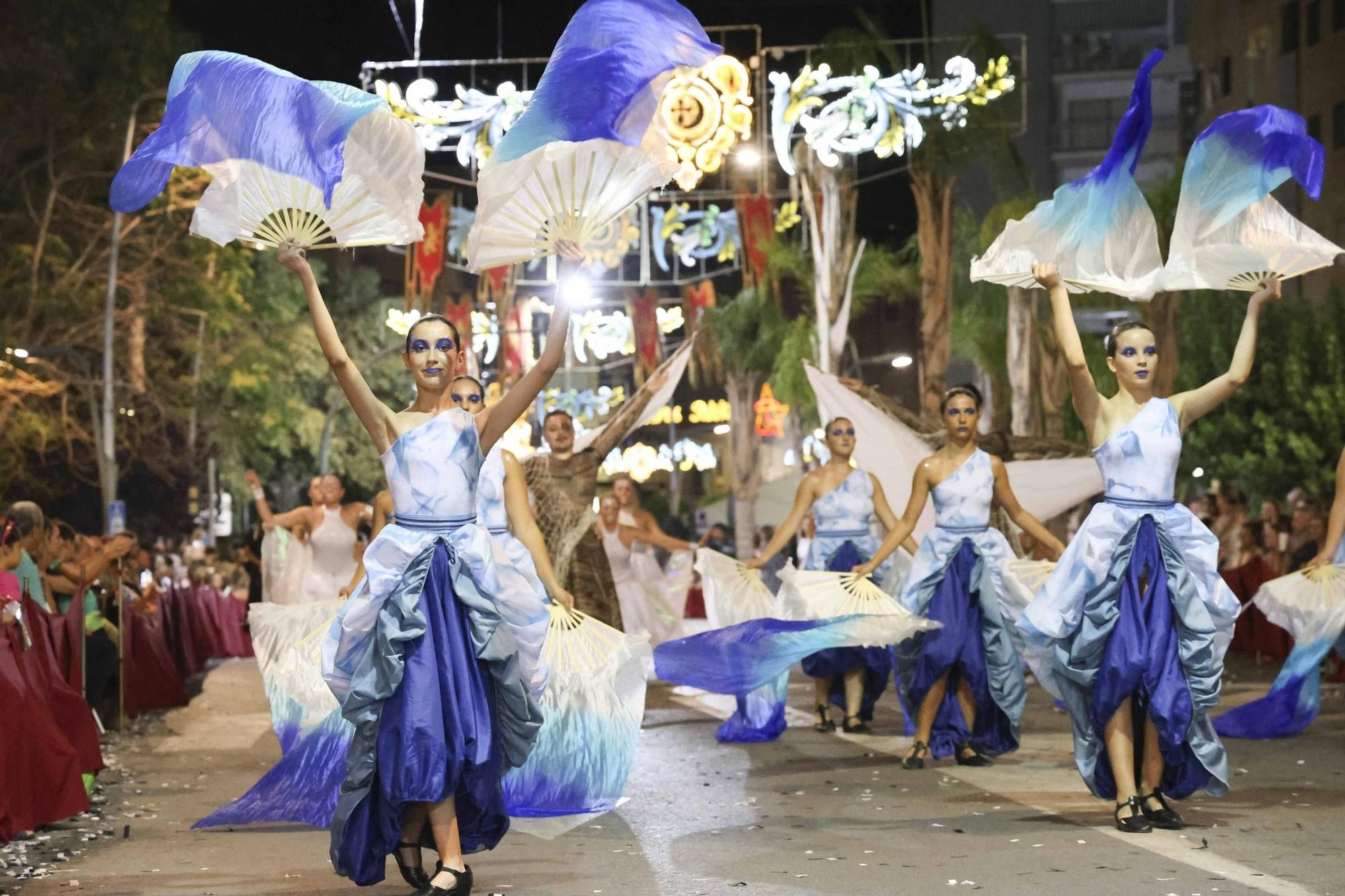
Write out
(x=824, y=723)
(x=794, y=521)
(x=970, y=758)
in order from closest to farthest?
(x=970, y=758) < (x=794, y=521) < (x=824, y=723)

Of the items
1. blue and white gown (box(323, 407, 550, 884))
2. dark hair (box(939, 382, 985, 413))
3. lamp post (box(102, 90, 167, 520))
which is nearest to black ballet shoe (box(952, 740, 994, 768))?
dark hair (box(939, 382, 985, 413))

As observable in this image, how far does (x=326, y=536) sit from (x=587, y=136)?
28.3ft

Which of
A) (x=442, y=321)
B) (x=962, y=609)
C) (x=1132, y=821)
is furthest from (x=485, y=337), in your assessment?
(x=442, y=321)

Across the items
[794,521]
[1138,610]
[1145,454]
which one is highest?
[1145,454]

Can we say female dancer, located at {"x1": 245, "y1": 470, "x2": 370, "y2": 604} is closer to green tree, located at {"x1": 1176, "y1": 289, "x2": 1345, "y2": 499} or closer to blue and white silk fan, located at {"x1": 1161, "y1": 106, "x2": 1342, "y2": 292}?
blue and white silk fan, located at {"x1": 1161, "y1": 106, "x2": 1342, "y2": 292}

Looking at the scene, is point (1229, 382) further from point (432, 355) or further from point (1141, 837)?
point (432, 355)

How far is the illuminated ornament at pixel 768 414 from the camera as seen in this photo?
6194 cm

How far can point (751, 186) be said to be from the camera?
3150 cm

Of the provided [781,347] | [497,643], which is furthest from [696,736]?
→ [781,347]

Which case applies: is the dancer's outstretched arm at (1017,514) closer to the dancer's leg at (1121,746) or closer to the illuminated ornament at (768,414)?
the dancer's leg at (1121,746)

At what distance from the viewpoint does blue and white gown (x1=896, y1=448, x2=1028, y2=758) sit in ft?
34.3

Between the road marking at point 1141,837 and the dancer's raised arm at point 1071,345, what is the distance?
5.58 feet

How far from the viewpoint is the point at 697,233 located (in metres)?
31.8

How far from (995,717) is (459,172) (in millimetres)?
41240
